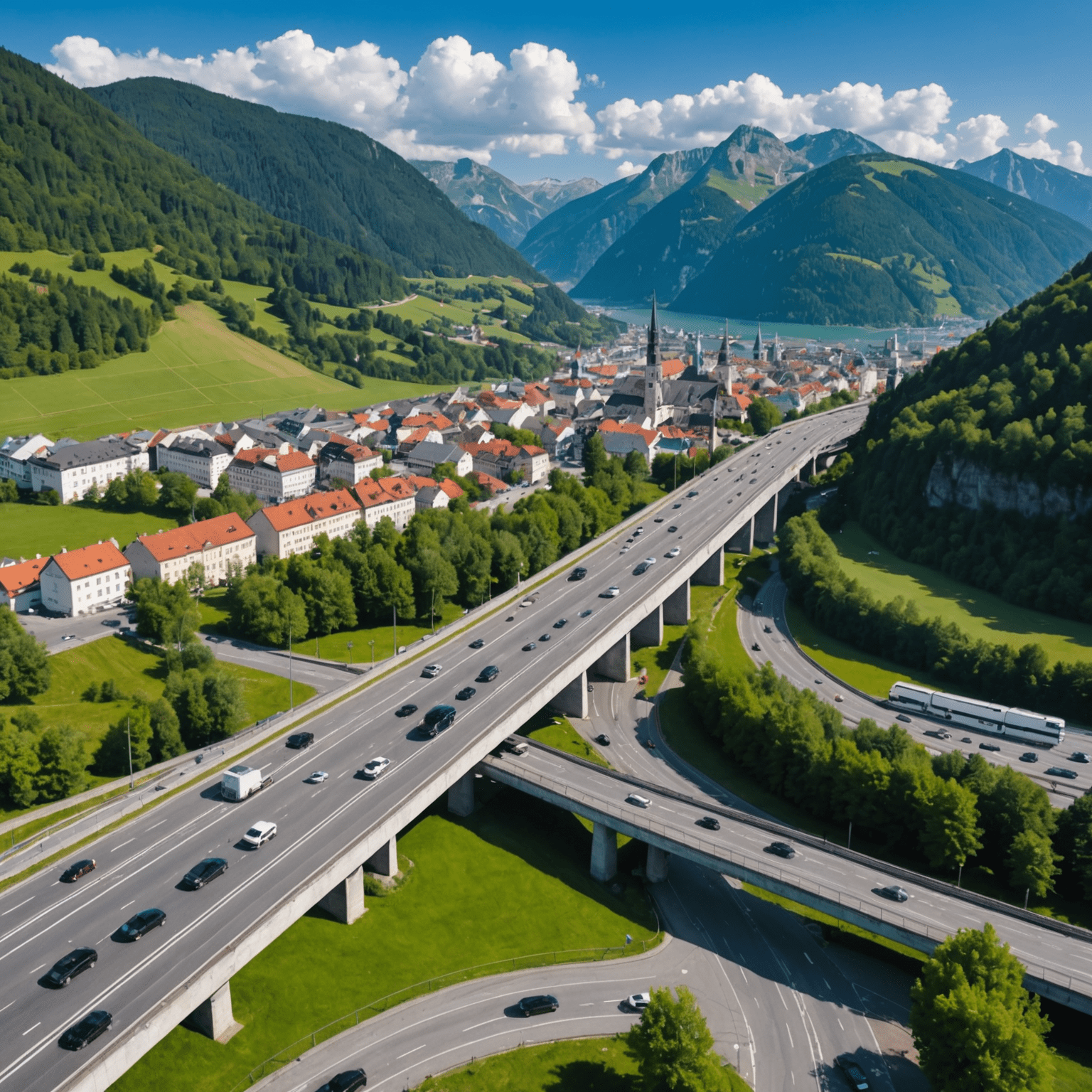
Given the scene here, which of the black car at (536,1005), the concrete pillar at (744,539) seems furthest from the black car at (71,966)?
the concrete pillar at (744,539)

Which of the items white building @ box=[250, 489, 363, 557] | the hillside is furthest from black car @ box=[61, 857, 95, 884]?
the hillside

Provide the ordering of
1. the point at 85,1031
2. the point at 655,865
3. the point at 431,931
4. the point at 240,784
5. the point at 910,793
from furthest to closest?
the point at 910,793 → the point at 655,865 → the point at 240,784 → the point at 431,931 → the point at 85,1031

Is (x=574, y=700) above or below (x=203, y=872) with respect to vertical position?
below

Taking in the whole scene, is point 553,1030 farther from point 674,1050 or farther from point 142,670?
point 142,670

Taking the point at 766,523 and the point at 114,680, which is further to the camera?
the point at 766,523

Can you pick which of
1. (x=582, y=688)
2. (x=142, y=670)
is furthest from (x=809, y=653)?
(x=142, y=670)

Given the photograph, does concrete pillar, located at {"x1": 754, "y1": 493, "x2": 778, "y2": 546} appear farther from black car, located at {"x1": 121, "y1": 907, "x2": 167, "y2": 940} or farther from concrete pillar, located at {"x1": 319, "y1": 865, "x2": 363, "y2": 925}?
black car, located at {"x1": 121, "y1": 907, "x2": 167, "y2": 940}

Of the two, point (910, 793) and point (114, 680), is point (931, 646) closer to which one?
point (910, 793)

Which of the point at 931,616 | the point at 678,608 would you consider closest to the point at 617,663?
the point at 678,608
